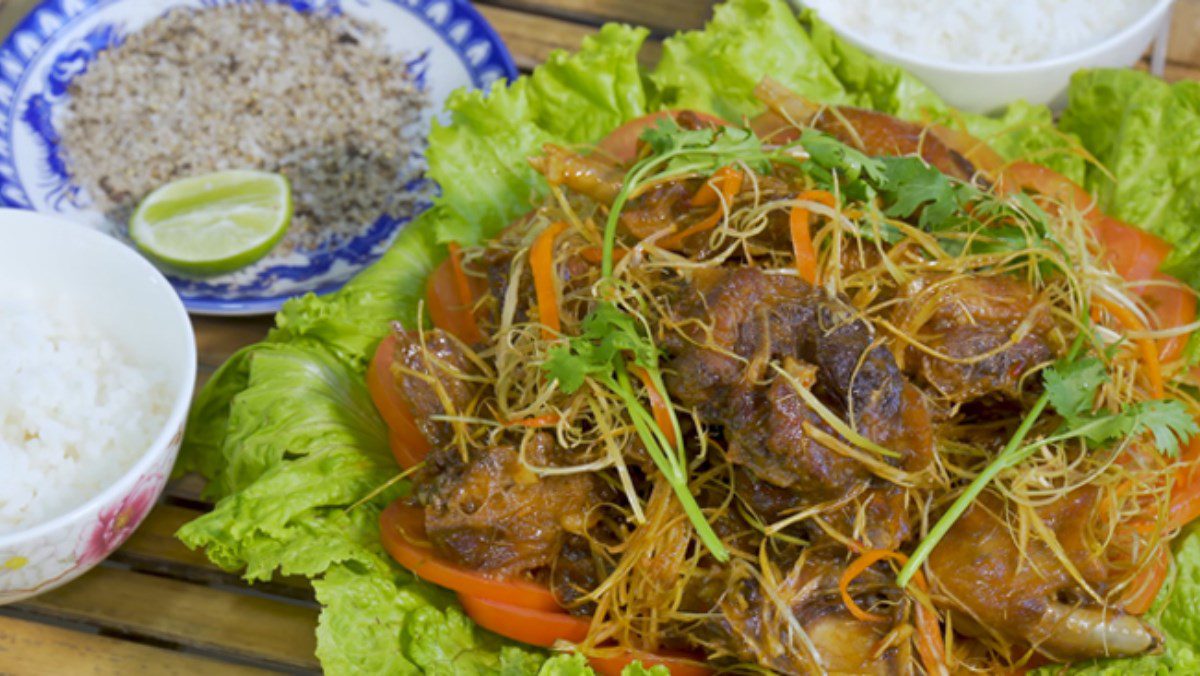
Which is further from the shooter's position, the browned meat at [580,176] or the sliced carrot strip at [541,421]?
the browned meat at [580,176]

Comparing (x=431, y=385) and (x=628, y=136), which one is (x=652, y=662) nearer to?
(x=431, y=385)

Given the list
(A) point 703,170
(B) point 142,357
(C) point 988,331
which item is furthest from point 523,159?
(C) point 988,331

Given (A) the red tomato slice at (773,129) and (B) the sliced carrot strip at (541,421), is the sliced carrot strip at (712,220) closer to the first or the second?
(A) the red tomato slice at (773,129)

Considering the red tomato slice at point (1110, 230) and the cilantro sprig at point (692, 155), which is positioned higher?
the cilantro sprig at point (692, 155)

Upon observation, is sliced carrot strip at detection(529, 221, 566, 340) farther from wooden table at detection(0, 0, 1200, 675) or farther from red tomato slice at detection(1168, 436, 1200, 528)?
red tomato slice at detection(1168, 436, 1200, 528)

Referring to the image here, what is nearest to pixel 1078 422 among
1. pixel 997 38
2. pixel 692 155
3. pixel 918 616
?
pixel 918 616

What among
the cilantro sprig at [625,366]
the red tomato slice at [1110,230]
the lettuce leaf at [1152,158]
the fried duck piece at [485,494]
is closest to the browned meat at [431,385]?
the fried duck piece at [485,494]
